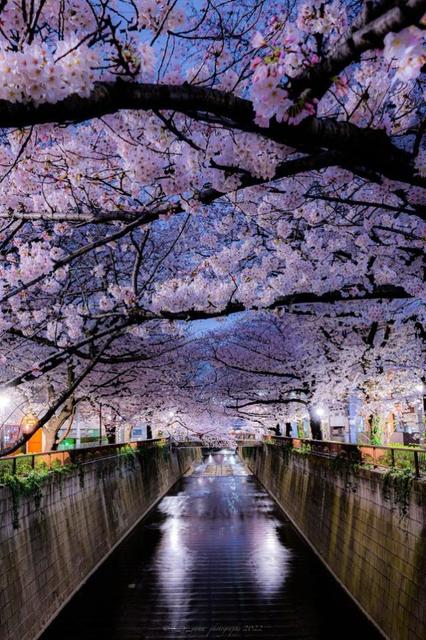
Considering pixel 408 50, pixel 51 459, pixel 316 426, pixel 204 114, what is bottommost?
pixel 316 426

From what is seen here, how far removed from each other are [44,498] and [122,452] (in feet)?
37.7

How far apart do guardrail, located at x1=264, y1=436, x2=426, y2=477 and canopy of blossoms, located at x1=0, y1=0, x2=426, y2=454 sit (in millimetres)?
2927

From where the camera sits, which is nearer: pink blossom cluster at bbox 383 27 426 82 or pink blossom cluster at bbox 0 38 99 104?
pink blossom cluster at bbox 383 27 426 82

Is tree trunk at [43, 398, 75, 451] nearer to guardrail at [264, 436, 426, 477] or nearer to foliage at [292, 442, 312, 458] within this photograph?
guardrail at [264, 436, 426, 477]

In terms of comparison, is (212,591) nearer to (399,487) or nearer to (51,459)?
(51,459)

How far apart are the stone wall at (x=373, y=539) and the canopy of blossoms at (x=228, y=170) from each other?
398cm

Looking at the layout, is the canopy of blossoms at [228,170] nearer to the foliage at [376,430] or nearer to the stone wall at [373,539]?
the foliage at [376,430]

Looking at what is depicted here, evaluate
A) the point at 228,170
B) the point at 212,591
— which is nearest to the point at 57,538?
the point at 212,591

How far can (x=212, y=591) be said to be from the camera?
13695 mm

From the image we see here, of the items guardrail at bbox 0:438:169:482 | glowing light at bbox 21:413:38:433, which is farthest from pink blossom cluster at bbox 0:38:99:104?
guardrail at bbox 0:438:169:482

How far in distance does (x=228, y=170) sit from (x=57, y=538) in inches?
439

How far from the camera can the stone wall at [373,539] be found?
9.10 meters

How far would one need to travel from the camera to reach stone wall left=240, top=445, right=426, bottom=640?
910 centimetres

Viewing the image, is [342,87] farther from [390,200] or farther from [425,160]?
[390,200]
